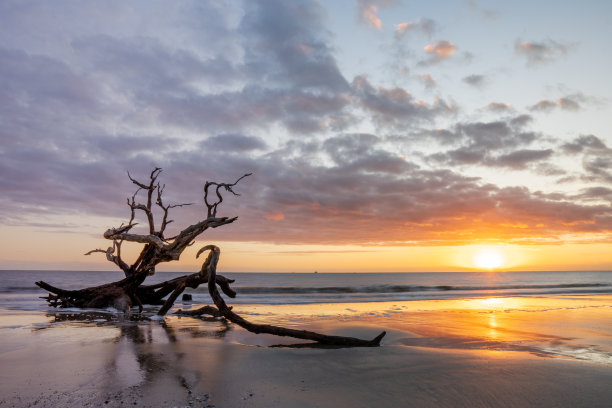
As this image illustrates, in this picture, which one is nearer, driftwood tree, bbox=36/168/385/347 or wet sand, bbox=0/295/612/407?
wet sand, bbox=0/295/612/407

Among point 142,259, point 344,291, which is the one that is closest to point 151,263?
point 142,259

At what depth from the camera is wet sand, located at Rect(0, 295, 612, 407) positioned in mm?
4812

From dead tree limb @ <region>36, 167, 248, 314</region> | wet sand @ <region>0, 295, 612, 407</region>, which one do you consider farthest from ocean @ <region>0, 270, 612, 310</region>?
wet sand @ <region>0, 295, 612, 407</region>

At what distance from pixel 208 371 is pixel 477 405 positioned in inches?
Answer: 152

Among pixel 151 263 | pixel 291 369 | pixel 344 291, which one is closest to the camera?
pixel 291 369

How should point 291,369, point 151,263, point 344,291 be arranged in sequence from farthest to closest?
1. point 344,291
2. point 151,263
3. point 291,369

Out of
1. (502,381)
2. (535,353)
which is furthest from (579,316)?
(502,381)

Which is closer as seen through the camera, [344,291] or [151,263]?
[151,263]

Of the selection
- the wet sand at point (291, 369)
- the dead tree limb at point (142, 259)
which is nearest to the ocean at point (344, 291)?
the dead tree limb at point (142, 259)

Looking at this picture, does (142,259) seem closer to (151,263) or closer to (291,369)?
(151,263)

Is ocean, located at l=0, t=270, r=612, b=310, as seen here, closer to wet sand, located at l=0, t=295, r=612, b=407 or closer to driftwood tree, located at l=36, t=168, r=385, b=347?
driftwood tree, located at l=36, t=168, r=385, b=347

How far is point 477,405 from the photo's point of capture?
471 centimetres

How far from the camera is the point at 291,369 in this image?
20.7 ft

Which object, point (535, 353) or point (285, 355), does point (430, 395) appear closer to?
point (285, 355)
